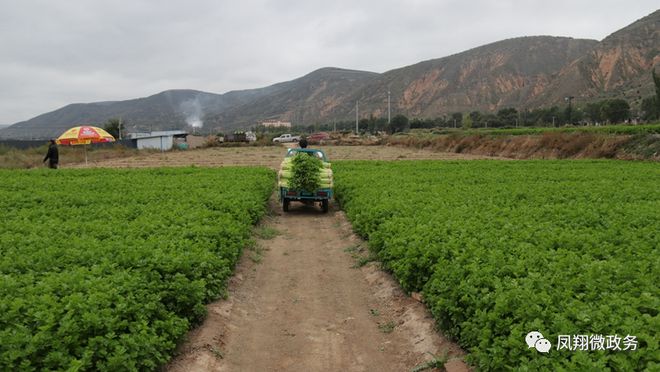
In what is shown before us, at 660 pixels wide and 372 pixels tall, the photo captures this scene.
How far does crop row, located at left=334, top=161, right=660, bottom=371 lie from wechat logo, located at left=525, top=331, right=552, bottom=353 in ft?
0.16

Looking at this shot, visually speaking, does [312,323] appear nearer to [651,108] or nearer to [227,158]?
[227,158]

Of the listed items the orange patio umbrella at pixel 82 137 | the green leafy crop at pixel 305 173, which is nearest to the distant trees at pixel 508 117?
the orange patio umbrella at pixel 82 137

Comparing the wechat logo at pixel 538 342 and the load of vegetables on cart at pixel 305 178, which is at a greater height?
the load of vegetables on cart at pixel 305 178

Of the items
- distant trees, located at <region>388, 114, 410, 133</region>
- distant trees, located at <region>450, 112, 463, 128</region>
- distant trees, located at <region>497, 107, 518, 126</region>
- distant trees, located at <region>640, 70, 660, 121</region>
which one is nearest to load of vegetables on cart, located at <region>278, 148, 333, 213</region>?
distant trees, located at <region>640, 70, 660, 121</region>

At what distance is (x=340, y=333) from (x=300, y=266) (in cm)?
368

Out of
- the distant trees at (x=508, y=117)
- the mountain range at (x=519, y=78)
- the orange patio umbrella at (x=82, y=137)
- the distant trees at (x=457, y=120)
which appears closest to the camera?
the orange patio umbrella at (x=82, y=137)

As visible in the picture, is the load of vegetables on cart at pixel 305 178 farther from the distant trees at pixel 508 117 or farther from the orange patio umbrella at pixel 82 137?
the distant trees at pixel 508 117

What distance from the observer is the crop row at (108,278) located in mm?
4547

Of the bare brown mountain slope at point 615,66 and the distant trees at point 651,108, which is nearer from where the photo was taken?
the distant trees at point 651,108

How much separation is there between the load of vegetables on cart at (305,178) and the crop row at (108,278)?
3.93 metres

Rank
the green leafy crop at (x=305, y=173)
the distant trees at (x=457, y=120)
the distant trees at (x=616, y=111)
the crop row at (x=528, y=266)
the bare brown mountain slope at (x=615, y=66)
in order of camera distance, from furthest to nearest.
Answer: the distant trees at (x=457, y=120)
the bare brown mountain slope at (x=615, y=66)
the distant trees at (x=616, y=111)
the green leafy crop at (x=305, y=173)
the crop row at (x=528, y=266)

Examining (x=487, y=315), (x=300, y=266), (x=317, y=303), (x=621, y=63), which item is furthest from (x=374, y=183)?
(x=621, y=63)

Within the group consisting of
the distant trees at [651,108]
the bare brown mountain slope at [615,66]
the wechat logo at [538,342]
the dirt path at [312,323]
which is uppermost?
the bare brown mountain slope at [615,66]

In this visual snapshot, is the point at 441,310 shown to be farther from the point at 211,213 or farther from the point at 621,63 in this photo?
the point at 621,63
